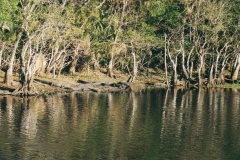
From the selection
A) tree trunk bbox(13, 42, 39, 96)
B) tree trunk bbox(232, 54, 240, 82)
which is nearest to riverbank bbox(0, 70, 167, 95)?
tree trunk bbox(13, 42, 39, 96)

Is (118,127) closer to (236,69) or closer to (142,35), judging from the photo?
(142,35)

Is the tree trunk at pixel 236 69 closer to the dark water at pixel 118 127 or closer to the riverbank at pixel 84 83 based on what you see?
the riverbank at pixel 84 83

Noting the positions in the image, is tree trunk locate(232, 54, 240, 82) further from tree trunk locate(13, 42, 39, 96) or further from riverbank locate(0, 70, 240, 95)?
tree trunk locate(13, 42, 39, 96)

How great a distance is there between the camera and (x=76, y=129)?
46.1 metres

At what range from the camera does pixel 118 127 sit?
1871 inches

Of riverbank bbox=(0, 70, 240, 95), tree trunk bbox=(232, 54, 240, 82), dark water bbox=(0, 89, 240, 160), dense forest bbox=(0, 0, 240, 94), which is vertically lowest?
dark water bbox=(0, 89, 240, 160)

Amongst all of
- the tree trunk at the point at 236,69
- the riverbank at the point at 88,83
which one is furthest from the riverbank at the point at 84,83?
the tree trunk at the point at 236,69

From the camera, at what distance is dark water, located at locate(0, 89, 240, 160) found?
38.2 meters

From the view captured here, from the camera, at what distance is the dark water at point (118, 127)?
3816 centimetres

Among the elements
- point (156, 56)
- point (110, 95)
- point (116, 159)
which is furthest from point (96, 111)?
point (156, 56)

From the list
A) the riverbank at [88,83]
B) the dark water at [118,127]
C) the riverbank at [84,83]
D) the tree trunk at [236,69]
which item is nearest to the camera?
the dark water at [118,127]

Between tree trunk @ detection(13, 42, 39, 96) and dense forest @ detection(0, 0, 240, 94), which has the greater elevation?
dense forest @ detection(0, 0, 240, 94)

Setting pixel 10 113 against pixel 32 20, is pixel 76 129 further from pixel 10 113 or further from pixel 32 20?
pixel 32 20

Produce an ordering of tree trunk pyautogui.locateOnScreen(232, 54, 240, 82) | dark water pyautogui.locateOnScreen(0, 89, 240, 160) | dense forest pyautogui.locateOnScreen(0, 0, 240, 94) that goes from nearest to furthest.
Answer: dark water pyautogui.locateOnScreen(0, 89, 240, 160)
dense forest pyautogui.locateOnScreen(0, 0, 240, 94)
tree trunk pyautogui.locateOnScreen(232, 54, 240, 82)
